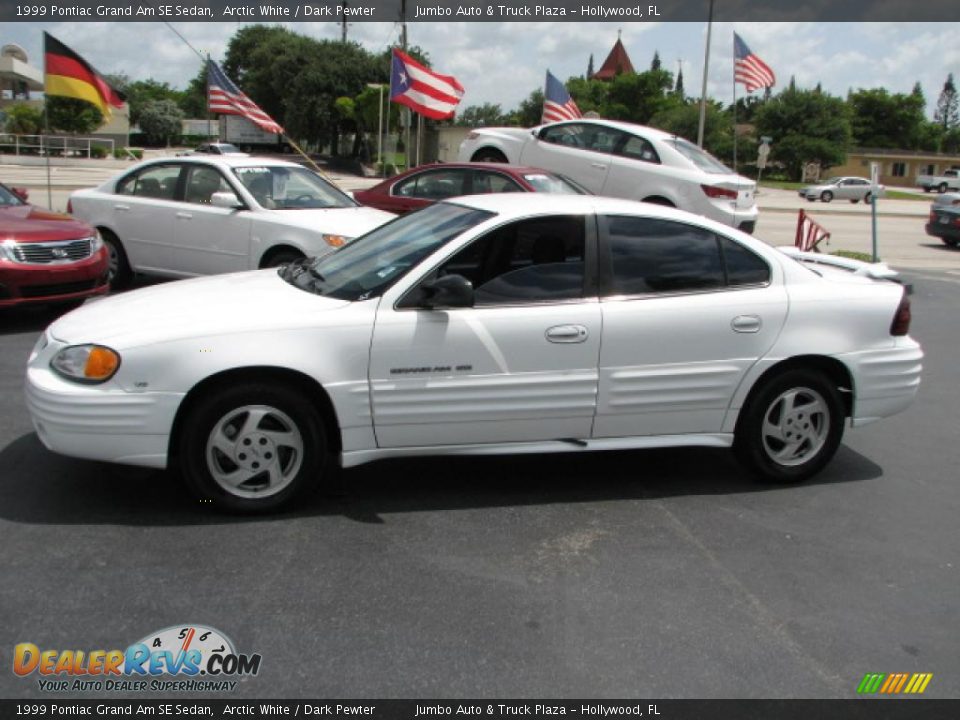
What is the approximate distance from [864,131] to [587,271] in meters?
109

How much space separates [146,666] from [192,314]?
1834 millimetres

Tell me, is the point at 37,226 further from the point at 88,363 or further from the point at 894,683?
the point at 894,683

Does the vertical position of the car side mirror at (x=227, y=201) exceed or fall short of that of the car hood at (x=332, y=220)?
it exceeds it

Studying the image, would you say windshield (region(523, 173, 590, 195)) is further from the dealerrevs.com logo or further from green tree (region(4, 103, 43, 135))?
green tree (region(4, 103, 43, 135))

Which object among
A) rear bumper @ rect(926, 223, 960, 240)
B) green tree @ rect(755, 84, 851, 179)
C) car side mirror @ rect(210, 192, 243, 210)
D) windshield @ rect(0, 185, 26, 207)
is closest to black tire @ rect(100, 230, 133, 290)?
windshield @ rect(0, 185, 26, 207)

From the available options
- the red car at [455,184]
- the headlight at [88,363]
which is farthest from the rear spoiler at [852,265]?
the red car at [455,184]

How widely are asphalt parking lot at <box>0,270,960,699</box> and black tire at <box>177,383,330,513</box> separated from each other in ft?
0.42

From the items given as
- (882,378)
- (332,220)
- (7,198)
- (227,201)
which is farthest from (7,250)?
(882,378)

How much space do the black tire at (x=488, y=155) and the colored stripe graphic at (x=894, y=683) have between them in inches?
490

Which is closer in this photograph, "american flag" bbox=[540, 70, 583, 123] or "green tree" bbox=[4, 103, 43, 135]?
"american flag" bbox=[540, 70, 583, 123]

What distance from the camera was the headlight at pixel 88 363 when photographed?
4301 millimetres

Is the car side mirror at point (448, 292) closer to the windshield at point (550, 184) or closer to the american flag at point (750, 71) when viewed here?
the windshield at point (550, 184)

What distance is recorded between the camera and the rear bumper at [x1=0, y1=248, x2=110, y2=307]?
26.8ft
